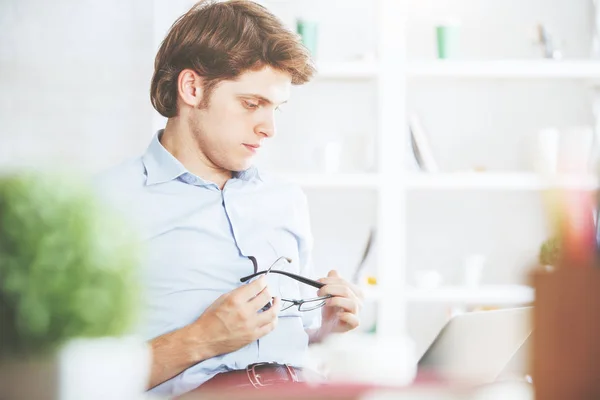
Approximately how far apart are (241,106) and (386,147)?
1.34m

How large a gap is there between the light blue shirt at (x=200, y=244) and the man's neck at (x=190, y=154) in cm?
3

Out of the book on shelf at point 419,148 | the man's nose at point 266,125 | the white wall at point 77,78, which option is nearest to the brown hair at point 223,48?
the man's nose at point 266,125

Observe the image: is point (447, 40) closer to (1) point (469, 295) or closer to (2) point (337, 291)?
(1) point (469, 295)

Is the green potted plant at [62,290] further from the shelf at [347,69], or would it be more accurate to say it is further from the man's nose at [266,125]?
the shelf at [347,69]

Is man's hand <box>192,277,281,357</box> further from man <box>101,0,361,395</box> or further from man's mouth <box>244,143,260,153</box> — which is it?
man's mouth <box>244,143,260,153</box>

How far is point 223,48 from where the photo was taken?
1.66 meters

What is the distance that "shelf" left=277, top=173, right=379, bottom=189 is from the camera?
2.89 meters

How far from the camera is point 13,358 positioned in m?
0.34

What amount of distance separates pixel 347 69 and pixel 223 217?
4.86ft

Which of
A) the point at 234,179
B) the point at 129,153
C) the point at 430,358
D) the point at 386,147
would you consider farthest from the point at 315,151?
the point at 430,358

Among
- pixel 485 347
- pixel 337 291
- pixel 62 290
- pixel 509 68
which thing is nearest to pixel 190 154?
pixel 337 291

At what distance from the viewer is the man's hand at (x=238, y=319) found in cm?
127

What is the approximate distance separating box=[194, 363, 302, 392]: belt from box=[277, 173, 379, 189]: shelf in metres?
1.48

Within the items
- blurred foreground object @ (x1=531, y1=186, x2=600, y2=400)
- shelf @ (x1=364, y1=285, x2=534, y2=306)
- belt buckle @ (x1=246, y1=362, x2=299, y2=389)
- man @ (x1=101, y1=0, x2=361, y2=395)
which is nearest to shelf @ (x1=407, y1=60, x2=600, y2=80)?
shelf @ (x1=364, y1=285, x2=534, y2=306)
